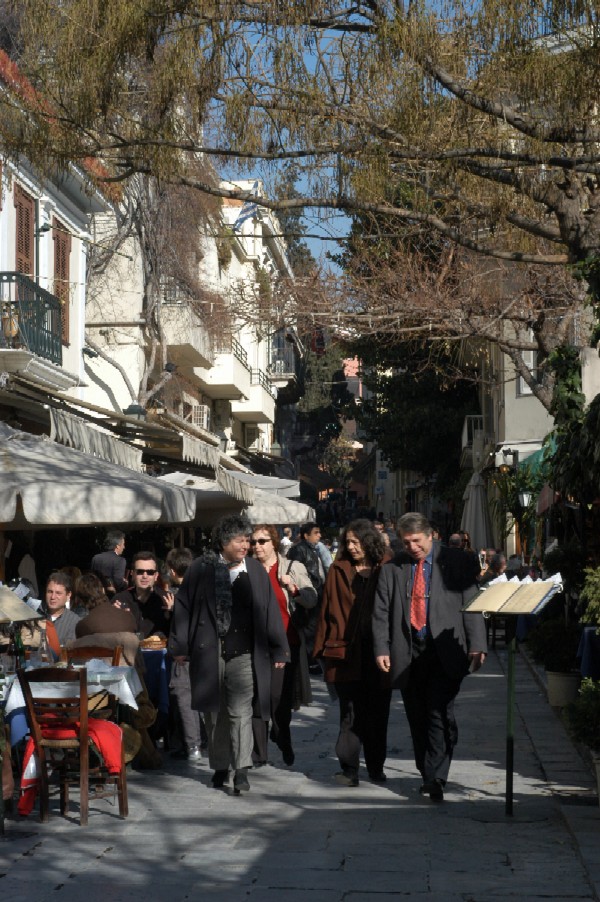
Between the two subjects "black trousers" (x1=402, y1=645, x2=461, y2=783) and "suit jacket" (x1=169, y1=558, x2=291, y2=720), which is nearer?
"black trousers" (x1=402, y1=645, x2=461, y2=783)

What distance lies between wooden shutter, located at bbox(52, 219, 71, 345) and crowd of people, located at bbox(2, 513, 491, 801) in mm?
12342

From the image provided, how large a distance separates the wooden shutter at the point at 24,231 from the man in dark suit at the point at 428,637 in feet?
40.9

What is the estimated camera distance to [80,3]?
880cm

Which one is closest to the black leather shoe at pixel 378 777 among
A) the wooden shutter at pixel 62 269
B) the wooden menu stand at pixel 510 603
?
the wooden menu stand at pixel 510 603

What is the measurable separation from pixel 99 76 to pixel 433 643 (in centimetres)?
435

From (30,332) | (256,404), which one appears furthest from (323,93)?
(256,404)

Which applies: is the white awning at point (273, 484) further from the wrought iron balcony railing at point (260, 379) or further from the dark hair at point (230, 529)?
the wrought iron balcony railing at point (260, 379)

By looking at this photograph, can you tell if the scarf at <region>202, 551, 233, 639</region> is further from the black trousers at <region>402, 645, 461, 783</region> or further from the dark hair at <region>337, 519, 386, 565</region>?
the black trousers at <region>402, 645, 461, 783</region>

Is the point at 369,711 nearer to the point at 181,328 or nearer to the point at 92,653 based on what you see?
the point at 92,653

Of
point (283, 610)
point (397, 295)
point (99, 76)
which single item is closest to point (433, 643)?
point (283, 610)

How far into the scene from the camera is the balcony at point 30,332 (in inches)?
731

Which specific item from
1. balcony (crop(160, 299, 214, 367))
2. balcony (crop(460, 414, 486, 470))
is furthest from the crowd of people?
balcony (crop(460, 414, 486, 470))

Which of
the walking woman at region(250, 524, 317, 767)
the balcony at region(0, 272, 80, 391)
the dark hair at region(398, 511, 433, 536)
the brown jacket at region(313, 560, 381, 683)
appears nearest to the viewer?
the dark hair at region(398, 511, 433, 536)

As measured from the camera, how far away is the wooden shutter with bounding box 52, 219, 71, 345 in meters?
22.7
